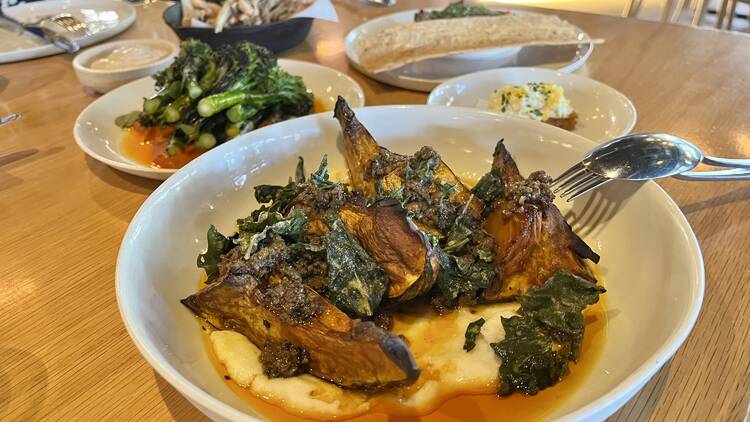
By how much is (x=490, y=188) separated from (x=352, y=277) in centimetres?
66

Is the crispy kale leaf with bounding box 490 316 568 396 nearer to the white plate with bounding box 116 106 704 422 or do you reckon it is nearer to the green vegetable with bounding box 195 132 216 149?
the white plate with bounding box 116 106 704 422

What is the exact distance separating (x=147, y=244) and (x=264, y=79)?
1.38 metres

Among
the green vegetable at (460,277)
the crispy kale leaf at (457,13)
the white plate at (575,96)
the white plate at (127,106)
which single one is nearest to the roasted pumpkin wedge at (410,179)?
the green vegetable at (460,277)

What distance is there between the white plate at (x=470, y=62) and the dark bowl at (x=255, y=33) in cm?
37

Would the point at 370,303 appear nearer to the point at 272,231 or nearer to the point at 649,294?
the point at 272,231

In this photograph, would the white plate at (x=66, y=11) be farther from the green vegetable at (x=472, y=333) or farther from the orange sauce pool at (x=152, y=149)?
the green vegetable at (x=472, y=333)

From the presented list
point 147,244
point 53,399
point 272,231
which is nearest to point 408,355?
point 272,231

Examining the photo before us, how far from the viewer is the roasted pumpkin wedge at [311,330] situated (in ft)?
3.89

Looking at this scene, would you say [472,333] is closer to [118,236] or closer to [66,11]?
[118,236]

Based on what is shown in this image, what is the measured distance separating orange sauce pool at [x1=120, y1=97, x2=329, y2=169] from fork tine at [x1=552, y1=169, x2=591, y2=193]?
5.56 feet

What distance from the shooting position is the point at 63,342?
163cm

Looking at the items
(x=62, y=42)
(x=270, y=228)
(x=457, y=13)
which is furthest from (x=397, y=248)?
(x=62, y=42)

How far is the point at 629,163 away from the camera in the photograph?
1.77 metres

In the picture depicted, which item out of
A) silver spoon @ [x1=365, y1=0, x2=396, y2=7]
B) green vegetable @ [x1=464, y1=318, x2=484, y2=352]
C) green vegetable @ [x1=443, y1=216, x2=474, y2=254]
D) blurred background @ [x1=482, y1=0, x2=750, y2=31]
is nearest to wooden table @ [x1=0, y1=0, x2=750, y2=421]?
green vegetable @ [x1=464, y1=318, x2=484, y2=352]
